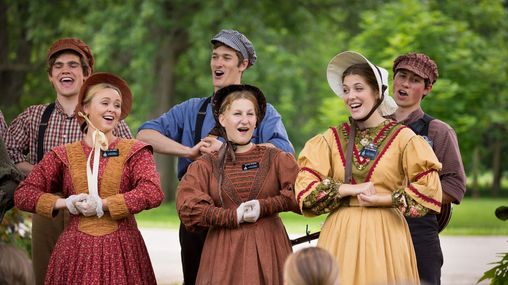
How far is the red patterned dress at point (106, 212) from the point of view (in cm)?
603

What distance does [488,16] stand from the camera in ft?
111

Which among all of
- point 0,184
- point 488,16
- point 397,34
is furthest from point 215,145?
point 488,16

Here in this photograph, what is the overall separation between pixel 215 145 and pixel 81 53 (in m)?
1.17

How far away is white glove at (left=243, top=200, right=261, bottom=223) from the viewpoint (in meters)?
5.90

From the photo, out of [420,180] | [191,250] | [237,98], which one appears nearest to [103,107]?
[237,98]

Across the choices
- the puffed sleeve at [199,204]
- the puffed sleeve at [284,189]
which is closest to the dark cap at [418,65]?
the puffed sleeve at [284,189]

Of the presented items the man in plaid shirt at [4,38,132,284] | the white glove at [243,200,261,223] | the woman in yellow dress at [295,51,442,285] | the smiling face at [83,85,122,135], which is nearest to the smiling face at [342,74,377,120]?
the woman in yellow dress at [295,51,442,285]

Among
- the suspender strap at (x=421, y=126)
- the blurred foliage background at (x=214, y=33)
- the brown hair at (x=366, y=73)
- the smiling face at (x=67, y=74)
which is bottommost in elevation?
the suspender strap at (x=421, y=126)

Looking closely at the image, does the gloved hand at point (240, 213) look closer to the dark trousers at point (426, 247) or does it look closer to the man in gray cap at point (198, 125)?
the man in gray cap at point (198, 125)

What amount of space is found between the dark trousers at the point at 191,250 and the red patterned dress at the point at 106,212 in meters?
0.68

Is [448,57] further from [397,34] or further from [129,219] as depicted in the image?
[129,219]

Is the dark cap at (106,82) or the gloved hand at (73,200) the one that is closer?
the gloved hand at (73,200)

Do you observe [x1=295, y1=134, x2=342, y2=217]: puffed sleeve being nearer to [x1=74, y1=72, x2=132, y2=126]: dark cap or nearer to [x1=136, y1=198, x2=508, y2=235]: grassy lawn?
[x1=74, y1=72, x2=132, y2=126]: dark cap

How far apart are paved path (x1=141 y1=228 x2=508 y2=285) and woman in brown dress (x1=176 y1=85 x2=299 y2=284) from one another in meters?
6.36
